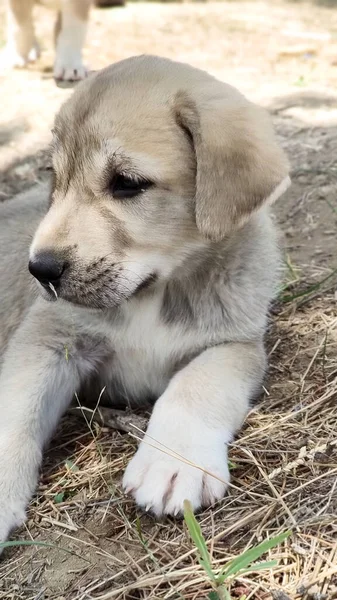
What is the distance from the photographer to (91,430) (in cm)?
288

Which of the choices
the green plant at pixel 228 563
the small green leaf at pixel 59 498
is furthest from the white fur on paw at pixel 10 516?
the green plant at pixel 228 563

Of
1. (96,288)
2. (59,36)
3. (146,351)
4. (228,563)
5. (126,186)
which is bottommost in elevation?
(59,36)

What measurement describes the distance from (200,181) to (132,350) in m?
0.82

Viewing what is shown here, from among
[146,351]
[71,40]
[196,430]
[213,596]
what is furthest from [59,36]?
[213,596]

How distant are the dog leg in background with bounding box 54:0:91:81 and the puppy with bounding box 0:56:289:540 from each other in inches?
161

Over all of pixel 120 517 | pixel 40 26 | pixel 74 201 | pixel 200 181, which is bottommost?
pixel 40 26

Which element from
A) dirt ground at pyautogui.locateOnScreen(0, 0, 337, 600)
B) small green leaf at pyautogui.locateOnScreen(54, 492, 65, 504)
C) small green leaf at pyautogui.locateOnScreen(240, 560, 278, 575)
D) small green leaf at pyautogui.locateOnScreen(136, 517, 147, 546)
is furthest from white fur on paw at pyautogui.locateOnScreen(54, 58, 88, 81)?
small green leaf at pyautogui.locateOnScreen(240, 560, 278, 575)

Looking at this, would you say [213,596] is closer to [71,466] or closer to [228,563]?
[228,563]

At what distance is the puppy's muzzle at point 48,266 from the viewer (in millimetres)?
2557

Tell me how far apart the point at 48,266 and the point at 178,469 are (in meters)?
0.81

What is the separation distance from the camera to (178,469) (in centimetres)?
246

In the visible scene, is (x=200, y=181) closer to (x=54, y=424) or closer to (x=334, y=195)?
(x=54, y=424)

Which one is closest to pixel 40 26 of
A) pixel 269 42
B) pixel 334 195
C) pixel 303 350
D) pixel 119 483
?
pixel 269 42

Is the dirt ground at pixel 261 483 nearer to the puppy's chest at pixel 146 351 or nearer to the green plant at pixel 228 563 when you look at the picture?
the green plant at pixel 228 563
